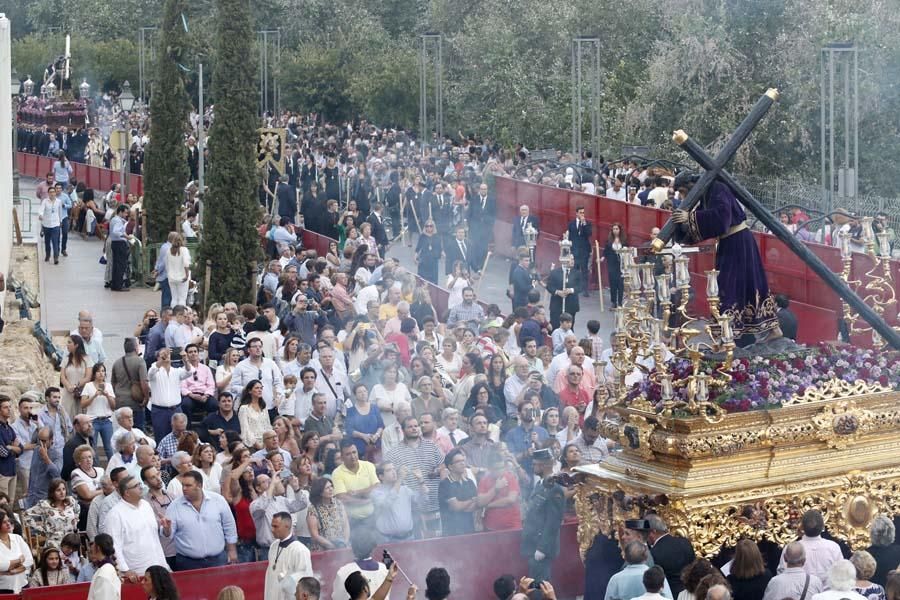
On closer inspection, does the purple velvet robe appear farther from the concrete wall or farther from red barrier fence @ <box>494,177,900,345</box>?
the concrete wall

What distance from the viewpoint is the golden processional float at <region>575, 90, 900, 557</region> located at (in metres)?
12.1

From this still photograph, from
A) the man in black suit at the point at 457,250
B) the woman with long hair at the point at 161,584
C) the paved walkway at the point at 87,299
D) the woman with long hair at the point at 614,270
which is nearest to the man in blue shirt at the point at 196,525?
the woman with long hair at the point at 161,584

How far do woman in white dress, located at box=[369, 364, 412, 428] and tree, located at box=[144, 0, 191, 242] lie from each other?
16705 mm

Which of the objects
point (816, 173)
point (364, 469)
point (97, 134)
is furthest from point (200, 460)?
point (97, 134)

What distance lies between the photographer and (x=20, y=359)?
20969 mm

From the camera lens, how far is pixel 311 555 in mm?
12578

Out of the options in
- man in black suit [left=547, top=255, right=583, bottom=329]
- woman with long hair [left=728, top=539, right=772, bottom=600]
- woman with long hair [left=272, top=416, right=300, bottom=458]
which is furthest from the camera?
man in black suit [left=547, top=255, right=583, bottom=329]

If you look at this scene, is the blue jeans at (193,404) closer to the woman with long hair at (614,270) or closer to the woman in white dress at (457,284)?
the woman in white dress at (457,284)

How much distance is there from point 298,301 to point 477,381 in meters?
3.60

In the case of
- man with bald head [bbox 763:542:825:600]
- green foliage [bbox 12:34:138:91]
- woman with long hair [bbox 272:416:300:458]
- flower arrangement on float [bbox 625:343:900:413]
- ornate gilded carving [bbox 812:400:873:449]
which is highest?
green foliage [bbox 12:34:138:91]

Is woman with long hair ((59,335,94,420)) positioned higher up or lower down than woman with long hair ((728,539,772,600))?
higher up

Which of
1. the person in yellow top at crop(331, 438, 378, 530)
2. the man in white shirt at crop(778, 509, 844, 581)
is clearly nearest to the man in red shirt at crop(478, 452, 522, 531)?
the person in yellow top at crop(331, 438, 378, 530)

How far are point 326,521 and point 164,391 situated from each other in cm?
442

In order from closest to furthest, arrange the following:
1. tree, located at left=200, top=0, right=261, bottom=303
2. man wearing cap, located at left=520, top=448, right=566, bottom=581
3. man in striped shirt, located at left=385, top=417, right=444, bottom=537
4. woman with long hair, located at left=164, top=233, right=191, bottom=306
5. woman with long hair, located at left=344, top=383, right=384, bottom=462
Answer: man wearing cap, located at left=520, top=448, right=566, bottom=581 < man in striped shirt, located at left=385, top=417, right=444, bottom=537 < woman with long hair, located at left=344, top=383, right=384, bottom=462 < woman with long hair, located at left=164, top=233, right=191, bottom=306 < tree, located at left=200, top=0, right=261, bottom=303
